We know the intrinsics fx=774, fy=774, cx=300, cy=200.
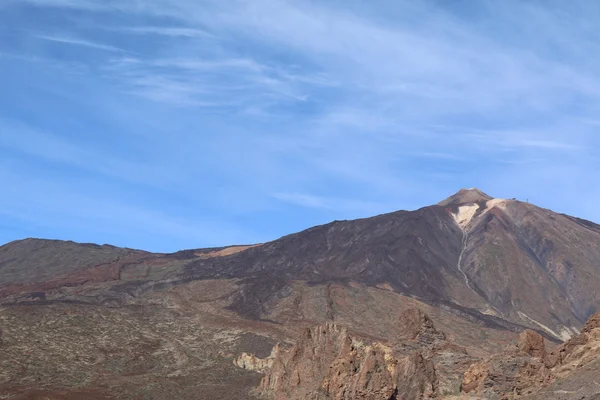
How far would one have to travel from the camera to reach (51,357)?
81688 mm

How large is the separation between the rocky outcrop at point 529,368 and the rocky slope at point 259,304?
4.79 m

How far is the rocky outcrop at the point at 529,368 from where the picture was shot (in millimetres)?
25609

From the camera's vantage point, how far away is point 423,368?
129ft

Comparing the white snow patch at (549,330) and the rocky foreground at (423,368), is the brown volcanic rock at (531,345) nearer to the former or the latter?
the rocky foreground at (423,368)

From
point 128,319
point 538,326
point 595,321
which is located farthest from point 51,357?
point 538,326

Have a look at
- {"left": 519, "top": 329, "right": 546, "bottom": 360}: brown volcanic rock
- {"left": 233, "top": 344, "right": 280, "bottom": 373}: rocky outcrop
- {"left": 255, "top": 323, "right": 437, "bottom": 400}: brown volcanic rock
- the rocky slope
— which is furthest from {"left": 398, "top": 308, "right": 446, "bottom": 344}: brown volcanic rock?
{"left": 233, "top": 344, "right": 280, "bottom": 373}: rocky outcrop

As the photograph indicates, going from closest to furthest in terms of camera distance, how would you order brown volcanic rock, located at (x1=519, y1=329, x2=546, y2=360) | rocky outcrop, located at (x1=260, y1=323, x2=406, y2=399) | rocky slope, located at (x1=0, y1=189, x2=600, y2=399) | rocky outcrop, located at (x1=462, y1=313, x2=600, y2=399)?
rocky outcrop, located at (x1=462, y1=313, x2=600, y2=399) → rocky outcrop, located at (x1=260, y1=323, x2=406, y2=399) → brown volcanic rock, located at (x1=519, y1=329, x2=546, y2=360) → rocky slope, located at (x1=0, y1=189, x2=600, y2=399)

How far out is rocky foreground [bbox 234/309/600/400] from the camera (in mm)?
26516

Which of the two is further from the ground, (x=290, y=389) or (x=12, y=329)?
(x=12, y=329)

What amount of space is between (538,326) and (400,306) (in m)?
36.2

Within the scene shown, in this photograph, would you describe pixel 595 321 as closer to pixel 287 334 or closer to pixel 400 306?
pixel 287 334

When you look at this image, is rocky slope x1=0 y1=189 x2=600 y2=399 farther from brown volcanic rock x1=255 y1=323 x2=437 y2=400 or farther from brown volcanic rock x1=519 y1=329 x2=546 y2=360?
brown volcanic rock x1=519 y1=329 x2=546 y2=360

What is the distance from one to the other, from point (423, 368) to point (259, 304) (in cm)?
9248

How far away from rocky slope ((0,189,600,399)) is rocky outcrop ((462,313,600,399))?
479 centimetres
